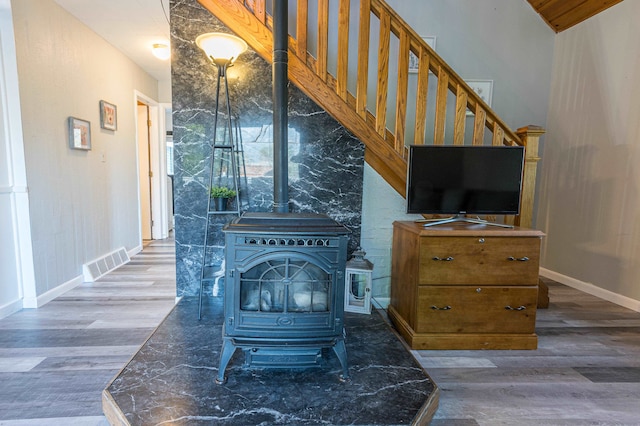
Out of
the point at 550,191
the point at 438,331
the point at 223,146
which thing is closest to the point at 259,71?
the point at 223,146

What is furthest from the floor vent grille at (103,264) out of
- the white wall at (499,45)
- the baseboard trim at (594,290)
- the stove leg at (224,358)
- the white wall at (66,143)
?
the baseboard trim at (594,290)

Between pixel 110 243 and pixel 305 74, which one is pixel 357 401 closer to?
pixel 305 74

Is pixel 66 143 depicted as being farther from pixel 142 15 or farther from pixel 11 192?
pixel 142 15

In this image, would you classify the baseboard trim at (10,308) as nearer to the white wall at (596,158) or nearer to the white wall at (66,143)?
the white wall at (66,143)

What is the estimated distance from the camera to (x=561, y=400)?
62.4 inches

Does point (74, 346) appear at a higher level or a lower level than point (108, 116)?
lower

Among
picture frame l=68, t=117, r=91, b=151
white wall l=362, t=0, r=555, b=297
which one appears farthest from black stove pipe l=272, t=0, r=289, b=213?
picture frame l=68, t=117, r=91, b=151

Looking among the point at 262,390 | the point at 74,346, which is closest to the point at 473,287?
the point at 262,390

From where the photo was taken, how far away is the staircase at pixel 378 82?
2240 mm

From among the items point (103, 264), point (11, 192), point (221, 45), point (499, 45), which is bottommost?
point (103, 264)

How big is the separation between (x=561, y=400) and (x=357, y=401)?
1031mm

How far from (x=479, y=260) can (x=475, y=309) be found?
31cm

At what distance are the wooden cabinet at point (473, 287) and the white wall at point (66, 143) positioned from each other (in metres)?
2.88

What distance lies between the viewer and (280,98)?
2.03m
